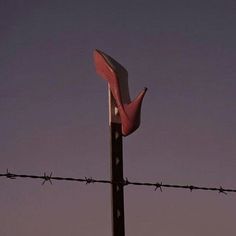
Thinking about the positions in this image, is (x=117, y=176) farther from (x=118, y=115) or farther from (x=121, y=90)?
(x=121, y=90)

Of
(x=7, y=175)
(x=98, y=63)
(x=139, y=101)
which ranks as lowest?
(x=7, y=175)

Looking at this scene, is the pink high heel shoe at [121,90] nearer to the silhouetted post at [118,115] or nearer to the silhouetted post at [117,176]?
the silhouetted post at [118,115]

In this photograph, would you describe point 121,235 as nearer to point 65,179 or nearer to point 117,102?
point 65,179

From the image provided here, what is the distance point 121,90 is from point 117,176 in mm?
1130

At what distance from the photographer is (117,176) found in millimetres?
5785

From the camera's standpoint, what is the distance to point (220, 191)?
7.01 meters

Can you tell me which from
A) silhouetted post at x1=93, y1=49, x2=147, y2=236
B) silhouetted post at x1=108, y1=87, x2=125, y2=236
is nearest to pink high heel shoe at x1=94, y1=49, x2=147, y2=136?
silhouetted post at x1=93, y1=49, x2=147, y2=236

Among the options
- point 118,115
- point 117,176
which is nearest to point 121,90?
point 118,115

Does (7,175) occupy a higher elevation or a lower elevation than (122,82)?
lower

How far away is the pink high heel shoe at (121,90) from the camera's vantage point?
20.1 ft

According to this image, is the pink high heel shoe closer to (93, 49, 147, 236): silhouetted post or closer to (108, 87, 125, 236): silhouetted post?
(93, 49, 147, 236): silhouetted post

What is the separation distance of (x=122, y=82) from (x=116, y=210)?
5.40 ft

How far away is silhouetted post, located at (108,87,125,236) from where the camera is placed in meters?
5.59

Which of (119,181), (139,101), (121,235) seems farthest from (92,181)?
(139,101)
